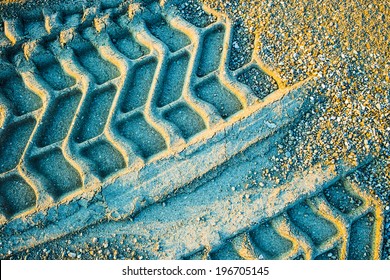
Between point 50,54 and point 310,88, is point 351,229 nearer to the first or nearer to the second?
point 310,88

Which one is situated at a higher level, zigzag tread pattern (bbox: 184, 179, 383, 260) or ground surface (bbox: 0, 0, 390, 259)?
ground surface (bbox: 0, 0, 390, 259)

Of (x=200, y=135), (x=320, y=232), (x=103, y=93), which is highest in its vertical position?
(x=103, y=93)

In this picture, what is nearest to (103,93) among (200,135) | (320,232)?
(200,135)

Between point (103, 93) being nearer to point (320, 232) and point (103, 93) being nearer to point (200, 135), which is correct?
point (200, 135)

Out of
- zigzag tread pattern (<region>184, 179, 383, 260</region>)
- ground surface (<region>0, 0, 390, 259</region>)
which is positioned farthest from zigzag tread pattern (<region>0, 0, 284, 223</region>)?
zigzag tread pattern (<region>184, 179, 383, 260</region>)

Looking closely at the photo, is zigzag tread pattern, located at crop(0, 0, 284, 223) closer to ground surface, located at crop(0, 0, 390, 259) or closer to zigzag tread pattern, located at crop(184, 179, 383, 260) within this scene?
ground surface, located at crop(0, 0, 390, 259)

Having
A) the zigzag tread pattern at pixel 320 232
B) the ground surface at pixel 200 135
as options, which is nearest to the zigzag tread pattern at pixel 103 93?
the ground surface at pixel 200 135

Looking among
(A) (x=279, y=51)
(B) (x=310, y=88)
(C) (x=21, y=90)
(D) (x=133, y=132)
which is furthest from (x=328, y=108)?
(C) (x=21, y=90)

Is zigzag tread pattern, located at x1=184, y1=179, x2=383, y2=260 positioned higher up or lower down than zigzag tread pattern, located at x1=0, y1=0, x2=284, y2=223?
lower down
